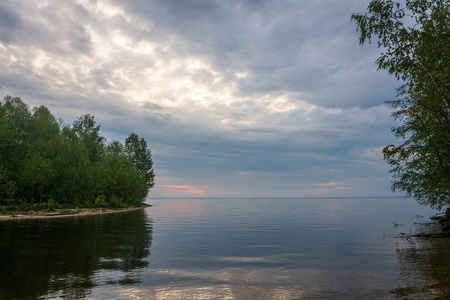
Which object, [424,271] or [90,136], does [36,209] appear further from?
[424,271]

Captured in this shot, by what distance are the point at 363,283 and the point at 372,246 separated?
13319mm

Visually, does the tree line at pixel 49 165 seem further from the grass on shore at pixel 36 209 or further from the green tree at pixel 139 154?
the green tree at pixel 139 154

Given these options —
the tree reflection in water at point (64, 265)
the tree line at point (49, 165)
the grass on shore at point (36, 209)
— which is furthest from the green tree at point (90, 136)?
the tree reflection in water at point (64, 265)

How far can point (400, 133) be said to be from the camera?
83.8 feet

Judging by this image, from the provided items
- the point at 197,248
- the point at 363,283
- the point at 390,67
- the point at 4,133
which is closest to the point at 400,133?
the point at 390,67

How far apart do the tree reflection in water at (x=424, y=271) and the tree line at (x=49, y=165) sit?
229ft

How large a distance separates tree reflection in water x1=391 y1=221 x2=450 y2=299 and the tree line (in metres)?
69.7

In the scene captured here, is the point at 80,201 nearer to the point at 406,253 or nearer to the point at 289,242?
the point at 289,242

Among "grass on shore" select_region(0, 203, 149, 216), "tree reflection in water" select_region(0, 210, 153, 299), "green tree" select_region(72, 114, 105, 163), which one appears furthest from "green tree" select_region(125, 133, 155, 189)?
"tree reflection in water" select_region(0, 210, 153, 299)

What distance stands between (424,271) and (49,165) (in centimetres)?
7272

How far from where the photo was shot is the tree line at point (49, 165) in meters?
63.0

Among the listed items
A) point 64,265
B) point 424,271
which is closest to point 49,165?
point 64,265

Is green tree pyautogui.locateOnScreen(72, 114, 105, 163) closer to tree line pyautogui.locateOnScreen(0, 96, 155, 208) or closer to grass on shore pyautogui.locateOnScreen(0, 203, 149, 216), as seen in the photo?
tree line pyautogui.locateOnScreen(0, 96, 155, 208)

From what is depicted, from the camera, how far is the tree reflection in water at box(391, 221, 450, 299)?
10969 millimetres
